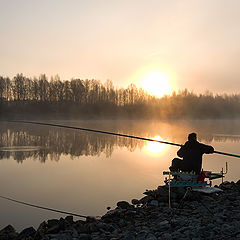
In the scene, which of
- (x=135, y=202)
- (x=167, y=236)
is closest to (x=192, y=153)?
(x=135, y=202)

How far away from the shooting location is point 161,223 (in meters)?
6.04

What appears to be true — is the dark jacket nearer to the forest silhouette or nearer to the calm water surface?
the calm water surface

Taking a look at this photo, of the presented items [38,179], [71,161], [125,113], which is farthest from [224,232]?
[125,113]

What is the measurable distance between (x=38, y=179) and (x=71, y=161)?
4.60m

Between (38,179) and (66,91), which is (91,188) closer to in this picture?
(38,179)

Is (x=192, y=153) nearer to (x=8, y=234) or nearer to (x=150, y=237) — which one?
(x=150, y=237)

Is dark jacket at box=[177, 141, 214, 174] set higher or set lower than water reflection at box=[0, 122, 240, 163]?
higher

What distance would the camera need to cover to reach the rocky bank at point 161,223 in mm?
5254

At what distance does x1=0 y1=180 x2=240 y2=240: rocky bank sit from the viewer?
17.2 feet

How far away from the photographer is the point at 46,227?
6.71m

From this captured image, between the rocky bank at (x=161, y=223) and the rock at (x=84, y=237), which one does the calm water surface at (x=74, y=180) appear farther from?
the rock at (x=84, y=237)

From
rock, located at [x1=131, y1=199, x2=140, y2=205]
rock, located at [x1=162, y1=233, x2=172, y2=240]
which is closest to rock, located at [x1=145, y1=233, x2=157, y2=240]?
rock, located at [x1=162, y1=233, x2=172, y2=240]

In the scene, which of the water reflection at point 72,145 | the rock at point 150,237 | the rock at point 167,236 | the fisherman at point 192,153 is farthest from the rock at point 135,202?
the water reflection at point 72,145

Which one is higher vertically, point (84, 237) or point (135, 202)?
point (84, 237)
